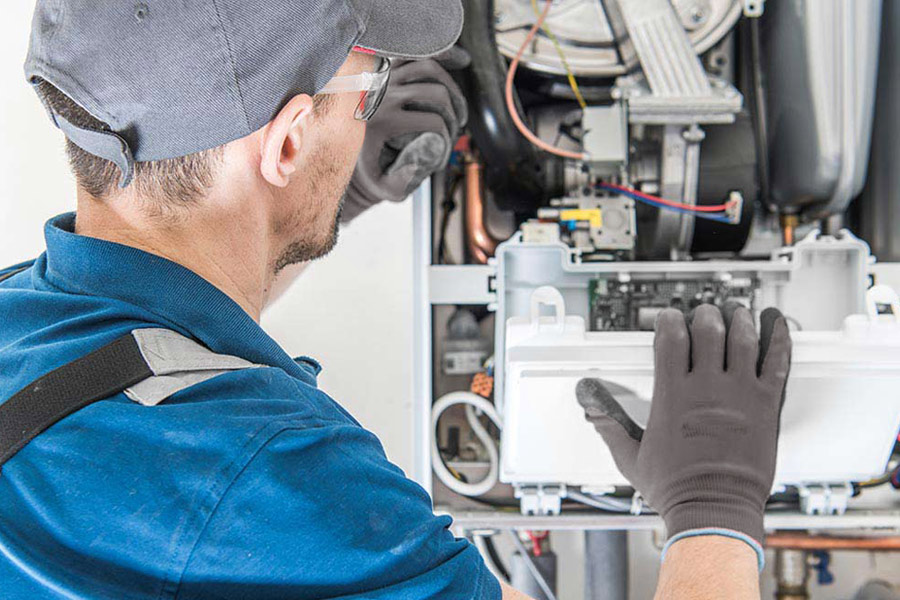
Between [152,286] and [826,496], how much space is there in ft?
3.49

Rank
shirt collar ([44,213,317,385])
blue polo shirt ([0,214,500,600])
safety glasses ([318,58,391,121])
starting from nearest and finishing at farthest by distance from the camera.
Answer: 1. blue polo shirt ([0,214,500,600])
2. shirt collar ([44,213,317,385])
3. safety glasses ([318,58,391,121])

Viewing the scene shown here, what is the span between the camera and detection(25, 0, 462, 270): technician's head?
2.15ft

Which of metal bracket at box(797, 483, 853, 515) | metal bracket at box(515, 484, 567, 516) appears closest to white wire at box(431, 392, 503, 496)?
metal bracket at box(515, 484, 567, 516)

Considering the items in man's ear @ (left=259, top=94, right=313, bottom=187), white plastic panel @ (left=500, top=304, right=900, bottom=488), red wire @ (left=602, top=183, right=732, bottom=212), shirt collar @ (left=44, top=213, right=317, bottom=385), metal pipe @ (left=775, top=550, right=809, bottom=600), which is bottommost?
metal pipe @ (left=775, top=550, right=809, bottom=600)

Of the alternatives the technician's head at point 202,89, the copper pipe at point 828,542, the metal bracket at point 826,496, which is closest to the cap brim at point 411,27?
the technician's head at point 202,89

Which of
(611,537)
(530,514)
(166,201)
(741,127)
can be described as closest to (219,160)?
(166,201)

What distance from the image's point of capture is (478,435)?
4.29ft

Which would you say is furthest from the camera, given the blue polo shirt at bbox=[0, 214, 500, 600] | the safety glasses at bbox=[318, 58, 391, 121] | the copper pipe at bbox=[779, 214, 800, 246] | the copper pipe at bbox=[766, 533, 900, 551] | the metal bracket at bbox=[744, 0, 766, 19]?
the copper pipe at bbox=[766, 533, 900, 551]

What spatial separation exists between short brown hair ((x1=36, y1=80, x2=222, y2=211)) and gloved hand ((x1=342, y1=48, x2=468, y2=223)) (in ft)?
1.44

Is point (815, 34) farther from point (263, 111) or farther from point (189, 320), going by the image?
point (189, 320)

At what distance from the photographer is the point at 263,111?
0.69 metres

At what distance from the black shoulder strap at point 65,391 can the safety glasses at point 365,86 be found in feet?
1.09

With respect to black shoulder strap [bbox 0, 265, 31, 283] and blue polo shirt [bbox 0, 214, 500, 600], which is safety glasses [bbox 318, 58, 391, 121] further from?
black shoulder strap [bbox 0, 265, 31, 283]

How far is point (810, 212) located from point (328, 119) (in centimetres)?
93
